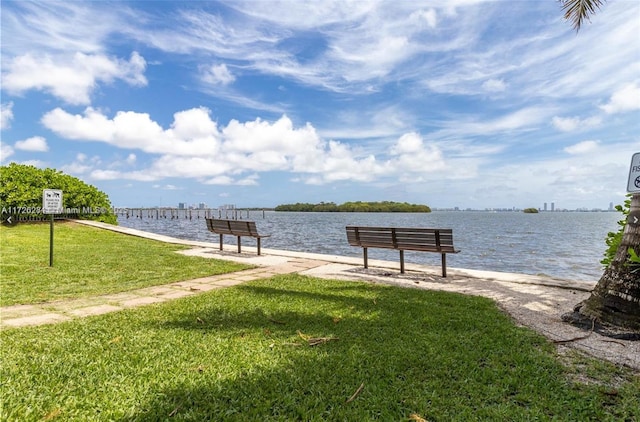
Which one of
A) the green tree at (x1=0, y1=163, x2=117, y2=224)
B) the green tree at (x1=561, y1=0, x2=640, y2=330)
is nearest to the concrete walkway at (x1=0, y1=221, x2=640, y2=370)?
the green tree at (x1=561, y1=0, x2=640, y2=330)

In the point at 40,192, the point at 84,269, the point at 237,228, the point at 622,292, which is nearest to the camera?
the point at 622,292

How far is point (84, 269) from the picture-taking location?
26.6ft

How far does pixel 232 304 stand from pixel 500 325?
347cm

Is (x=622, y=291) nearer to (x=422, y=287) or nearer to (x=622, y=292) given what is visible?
(x=622, y=292)

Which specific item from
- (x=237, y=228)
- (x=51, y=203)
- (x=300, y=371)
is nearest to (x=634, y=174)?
(x=300, y=371)

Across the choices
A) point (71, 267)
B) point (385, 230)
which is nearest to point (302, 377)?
point (385, 230)

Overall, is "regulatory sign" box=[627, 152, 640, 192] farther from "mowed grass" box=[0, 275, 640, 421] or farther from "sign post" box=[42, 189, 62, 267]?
"sign post" box=[42, 189, 62, 267]

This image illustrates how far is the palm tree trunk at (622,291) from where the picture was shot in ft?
14.2

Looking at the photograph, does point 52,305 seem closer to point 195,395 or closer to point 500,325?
point 195,395

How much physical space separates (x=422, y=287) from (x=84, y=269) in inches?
274

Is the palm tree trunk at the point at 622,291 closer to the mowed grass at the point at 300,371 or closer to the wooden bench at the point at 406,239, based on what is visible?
the mowed grass at the point at 300,371

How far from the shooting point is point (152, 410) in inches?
101

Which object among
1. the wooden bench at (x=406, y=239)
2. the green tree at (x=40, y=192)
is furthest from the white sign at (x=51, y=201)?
the green tree at (x=40, y=192)

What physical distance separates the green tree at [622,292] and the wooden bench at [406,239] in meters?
2.82
